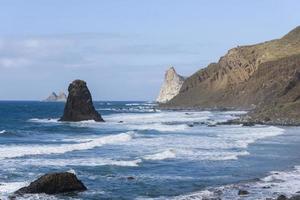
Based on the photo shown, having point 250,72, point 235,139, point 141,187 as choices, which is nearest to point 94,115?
point 235,139

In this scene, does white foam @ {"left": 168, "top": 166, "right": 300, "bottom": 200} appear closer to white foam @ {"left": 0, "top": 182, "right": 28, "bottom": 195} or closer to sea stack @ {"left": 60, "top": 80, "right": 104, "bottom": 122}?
white foam @ {"left": 0, "top": 182, "right": 28, "bottom": 195}

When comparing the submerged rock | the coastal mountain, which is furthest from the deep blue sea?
the coastal mountain

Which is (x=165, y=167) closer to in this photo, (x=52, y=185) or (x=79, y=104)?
(x=52, y=185)

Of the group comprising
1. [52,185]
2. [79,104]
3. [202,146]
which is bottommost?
[202,146]

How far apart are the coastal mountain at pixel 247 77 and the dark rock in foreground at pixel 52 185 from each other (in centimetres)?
6855

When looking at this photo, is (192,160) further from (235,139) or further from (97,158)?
(235,139)

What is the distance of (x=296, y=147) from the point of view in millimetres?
45688

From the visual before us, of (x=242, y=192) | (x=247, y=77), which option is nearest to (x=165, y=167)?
(x=242, y=192)

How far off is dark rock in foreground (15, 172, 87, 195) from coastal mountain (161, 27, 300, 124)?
6855 centimetres

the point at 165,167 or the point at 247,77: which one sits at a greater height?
the point at 247,77

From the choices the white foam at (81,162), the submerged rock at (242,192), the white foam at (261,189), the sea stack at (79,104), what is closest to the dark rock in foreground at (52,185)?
the white foam at (261,189)

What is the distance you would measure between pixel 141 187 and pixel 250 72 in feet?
464

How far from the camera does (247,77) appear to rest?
165000 mm

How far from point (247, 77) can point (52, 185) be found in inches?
5669
